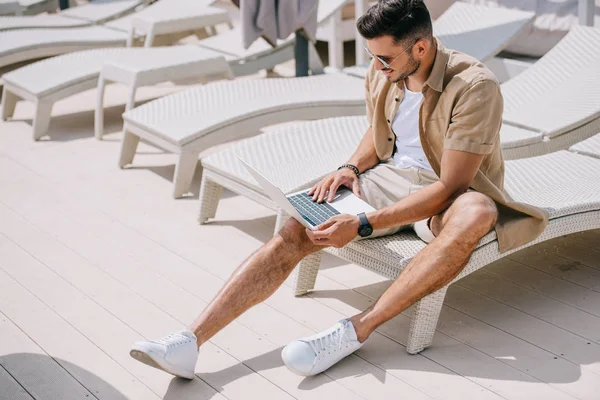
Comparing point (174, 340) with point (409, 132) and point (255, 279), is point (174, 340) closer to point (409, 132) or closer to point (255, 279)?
point (255, 279)

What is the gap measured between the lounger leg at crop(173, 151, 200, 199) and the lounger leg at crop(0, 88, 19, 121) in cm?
246

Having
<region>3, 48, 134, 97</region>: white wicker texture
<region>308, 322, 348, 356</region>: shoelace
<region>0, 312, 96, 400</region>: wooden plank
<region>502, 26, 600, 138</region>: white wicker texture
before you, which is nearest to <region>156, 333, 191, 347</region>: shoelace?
<region>0, 312, 96, 400</region>: wooden plank

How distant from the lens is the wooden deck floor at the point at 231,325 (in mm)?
2797

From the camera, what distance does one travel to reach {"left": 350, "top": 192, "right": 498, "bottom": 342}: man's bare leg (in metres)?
2.75

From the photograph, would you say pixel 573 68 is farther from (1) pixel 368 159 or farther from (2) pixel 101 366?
(2) pixel 101 366

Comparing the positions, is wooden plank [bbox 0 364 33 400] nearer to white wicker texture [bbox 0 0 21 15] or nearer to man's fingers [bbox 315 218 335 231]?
man's fingers [bbox 315 218 335 231]

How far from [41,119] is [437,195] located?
12.6 feet

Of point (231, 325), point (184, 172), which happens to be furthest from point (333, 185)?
point (184, 172)

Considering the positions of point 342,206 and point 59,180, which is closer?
point 342,206

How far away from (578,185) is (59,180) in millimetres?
3013

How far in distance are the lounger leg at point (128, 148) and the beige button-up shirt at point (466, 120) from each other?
2373 millimetres

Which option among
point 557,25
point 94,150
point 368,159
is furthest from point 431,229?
point 557,25

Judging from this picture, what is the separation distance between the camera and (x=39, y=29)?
7492 millimetres

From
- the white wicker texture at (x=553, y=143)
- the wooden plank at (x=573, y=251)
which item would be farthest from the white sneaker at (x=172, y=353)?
the white wicker texture at (x=553, y=143)
